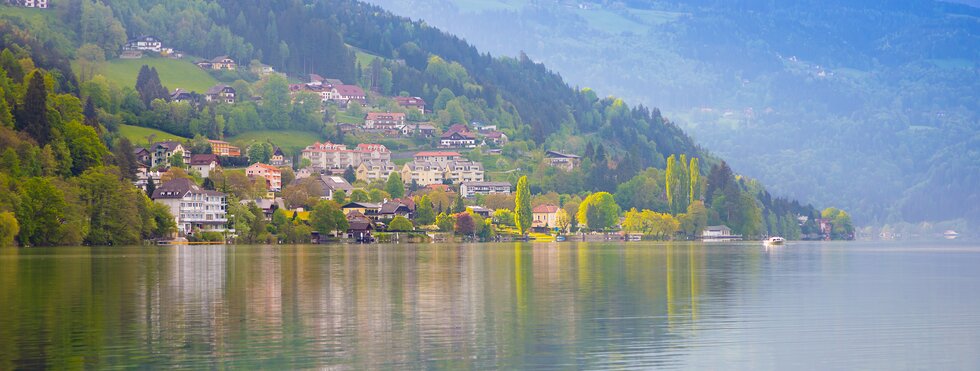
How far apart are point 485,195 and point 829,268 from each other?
409 ft

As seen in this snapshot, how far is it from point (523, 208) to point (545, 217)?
71.5 feet

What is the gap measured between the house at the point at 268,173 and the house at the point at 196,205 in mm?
35447

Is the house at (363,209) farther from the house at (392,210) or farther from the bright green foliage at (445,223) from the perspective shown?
the bright green foliage at (445,223)

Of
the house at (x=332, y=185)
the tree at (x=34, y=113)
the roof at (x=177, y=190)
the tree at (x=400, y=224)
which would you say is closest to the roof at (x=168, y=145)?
the house at (x=332, y=185)

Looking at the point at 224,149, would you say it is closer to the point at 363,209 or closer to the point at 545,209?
the point at 363,209

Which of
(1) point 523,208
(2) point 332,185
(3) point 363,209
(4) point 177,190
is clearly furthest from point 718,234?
(4) point 177,190

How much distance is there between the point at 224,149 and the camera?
191 m

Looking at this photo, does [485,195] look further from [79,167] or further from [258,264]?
[258,264]

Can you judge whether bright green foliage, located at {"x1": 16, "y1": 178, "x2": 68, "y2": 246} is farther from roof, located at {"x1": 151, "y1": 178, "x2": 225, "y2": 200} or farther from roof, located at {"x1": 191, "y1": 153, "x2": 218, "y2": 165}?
roof, located at {"x1": 191, "y1": 153, "x2": 218, "y2": 165}

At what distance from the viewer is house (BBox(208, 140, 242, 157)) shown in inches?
7372

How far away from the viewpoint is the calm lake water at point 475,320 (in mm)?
29062

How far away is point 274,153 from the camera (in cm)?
19575

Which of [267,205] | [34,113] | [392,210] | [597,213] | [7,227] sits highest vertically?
[34,113]

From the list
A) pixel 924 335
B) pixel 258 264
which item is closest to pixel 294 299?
pixel 924 335
